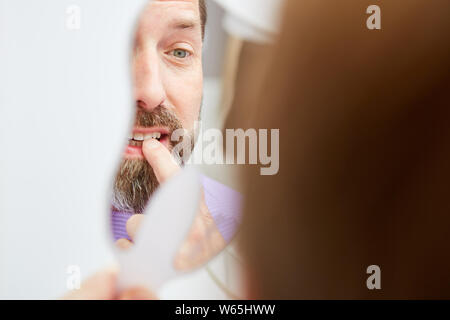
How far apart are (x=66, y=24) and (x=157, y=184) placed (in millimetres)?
502

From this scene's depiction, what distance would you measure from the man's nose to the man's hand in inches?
4.1

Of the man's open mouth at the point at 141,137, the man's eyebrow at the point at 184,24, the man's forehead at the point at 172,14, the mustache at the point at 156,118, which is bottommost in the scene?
the man's open mouth at the point at 141,137

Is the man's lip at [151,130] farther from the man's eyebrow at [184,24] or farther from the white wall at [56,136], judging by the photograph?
the man's eyebrow at [184,24]

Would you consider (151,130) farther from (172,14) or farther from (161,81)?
(172,14)

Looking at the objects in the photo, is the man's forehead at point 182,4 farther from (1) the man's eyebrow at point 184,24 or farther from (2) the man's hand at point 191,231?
(2) the man's hand at point 191,231

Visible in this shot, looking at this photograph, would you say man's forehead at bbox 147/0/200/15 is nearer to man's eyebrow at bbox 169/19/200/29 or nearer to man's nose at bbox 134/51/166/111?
man's eyebrow at bbox 169/19/200/29

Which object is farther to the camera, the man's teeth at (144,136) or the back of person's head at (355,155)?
the man's teeth at (144,136)

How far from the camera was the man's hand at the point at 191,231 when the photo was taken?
1.24 m

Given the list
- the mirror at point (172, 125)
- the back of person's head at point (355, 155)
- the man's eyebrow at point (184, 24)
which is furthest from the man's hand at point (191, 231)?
the man's eyebrow at point (184, 24)

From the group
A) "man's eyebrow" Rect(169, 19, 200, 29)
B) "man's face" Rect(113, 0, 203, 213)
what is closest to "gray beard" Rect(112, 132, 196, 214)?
"man's face" Rect(113, 0, 203, 213)

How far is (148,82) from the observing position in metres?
1.25

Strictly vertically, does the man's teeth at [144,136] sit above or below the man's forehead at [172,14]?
below
